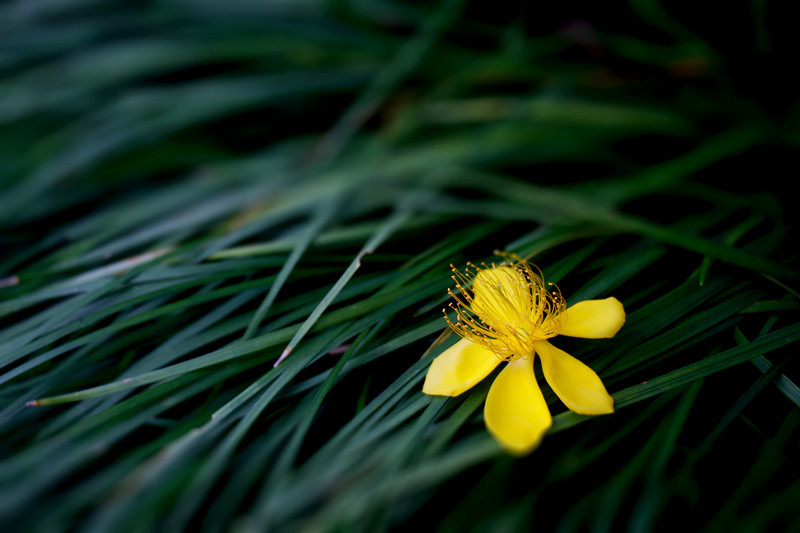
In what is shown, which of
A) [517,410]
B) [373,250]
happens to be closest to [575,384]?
[517,410]

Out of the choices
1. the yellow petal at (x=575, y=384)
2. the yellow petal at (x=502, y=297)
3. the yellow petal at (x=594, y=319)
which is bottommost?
the yellow petal at (x=575, y=384)

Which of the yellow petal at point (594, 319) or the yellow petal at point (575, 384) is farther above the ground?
the yellow petal at point (594, 319)

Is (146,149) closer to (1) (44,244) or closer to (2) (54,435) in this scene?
(1) (44,244)

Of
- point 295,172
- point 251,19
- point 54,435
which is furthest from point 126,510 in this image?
point 251,19

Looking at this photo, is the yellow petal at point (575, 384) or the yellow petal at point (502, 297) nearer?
the yellow petal at point (575, 384)

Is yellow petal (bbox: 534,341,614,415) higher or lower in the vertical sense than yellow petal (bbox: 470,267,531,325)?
lower

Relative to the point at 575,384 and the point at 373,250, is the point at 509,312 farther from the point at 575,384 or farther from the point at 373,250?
the point at 373,250
